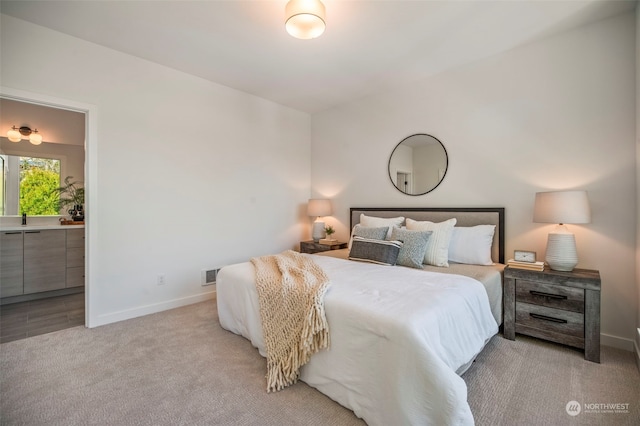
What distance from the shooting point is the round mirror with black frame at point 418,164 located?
3.41 meters

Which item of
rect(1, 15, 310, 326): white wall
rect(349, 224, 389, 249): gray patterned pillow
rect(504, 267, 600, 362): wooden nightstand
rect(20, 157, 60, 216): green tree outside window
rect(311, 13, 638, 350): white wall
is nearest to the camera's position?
rect(504, 267, 600, 362): wooden nightstand

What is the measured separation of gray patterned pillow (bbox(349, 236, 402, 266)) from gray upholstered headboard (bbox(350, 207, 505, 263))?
2.67 ft

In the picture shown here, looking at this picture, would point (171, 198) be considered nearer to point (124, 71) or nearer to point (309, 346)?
point (124, 71)

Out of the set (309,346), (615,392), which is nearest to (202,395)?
(309,346)

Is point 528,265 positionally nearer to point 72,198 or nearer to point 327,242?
point 327,242

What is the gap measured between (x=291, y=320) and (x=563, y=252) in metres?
2.20

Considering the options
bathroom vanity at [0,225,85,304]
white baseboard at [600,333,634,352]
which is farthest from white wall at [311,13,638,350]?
bathroom vanity at [0,225,85,304]

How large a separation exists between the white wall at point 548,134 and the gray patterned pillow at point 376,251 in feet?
3.31

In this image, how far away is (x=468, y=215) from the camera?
3137mm

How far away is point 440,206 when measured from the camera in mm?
3404

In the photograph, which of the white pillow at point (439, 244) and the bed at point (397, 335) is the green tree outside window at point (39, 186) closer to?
the bed at point (397, 335)

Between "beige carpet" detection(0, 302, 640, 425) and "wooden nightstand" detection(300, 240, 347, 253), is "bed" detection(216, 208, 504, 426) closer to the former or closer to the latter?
"beige carpet" detection(0, 302, 640, 425)

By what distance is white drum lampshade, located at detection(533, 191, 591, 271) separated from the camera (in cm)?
226

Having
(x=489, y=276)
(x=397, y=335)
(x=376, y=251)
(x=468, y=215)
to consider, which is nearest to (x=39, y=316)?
(x=376, y=251)
